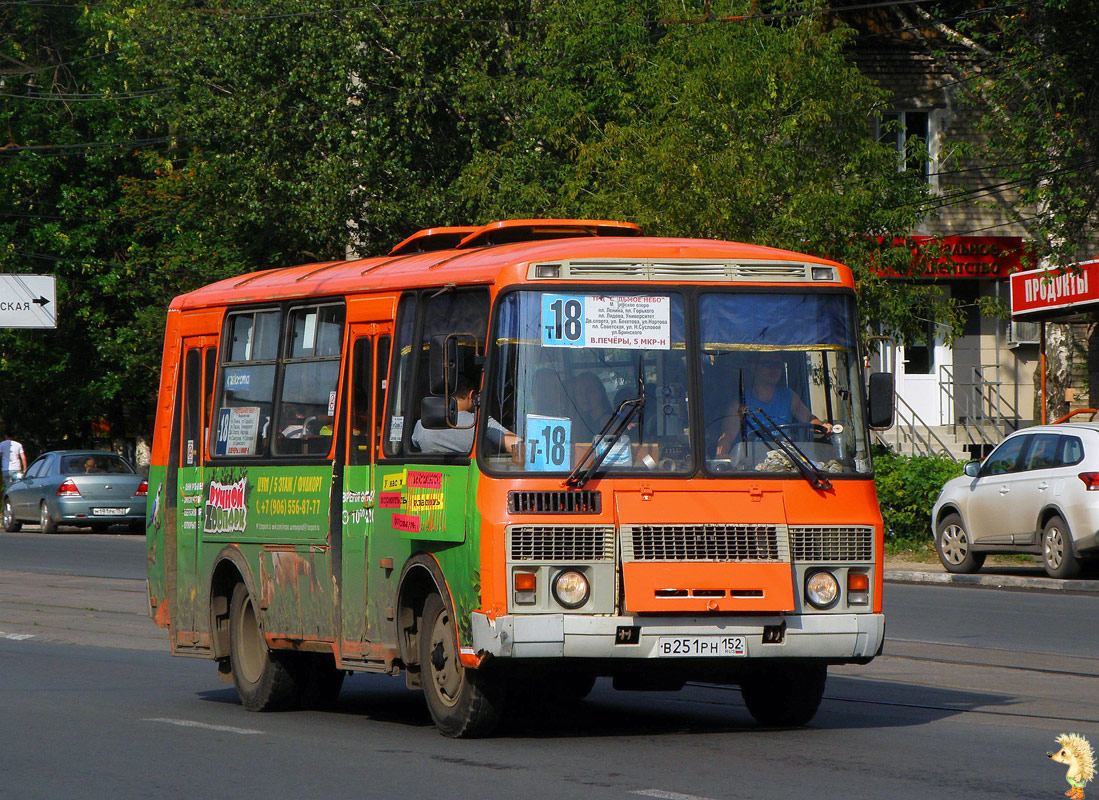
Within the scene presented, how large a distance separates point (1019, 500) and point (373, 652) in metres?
12.5

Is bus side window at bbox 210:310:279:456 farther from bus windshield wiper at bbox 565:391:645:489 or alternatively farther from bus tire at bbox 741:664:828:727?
bus tire at bbox 741:664:828:727

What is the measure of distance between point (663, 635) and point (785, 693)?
4.48 ft

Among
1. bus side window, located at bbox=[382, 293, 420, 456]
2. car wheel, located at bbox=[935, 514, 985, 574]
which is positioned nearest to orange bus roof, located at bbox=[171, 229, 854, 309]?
bus side window, located at bbox=[382, 293, 420, 456]

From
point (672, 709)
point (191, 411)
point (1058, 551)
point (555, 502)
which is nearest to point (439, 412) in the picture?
point (555, 502)

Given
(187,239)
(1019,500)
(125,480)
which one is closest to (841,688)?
(1019,500)

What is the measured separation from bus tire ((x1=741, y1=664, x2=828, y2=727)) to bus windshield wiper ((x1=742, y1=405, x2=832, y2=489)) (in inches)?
40.8

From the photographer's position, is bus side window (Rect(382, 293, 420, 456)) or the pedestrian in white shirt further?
the pedestrian in white shirt

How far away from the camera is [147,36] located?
137ft

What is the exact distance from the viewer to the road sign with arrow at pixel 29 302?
39.0 m

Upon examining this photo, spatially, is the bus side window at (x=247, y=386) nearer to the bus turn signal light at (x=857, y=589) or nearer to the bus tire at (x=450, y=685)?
the bus tire at (x=450, y=685)

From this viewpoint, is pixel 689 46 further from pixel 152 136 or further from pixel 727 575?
pixel 152 136

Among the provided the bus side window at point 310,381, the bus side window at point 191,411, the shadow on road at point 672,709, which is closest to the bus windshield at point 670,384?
the shadow on road at point 672,709

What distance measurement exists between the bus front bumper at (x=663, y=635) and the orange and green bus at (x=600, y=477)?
11mm

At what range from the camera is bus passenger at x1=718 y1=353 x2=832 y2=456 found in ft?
29.3
